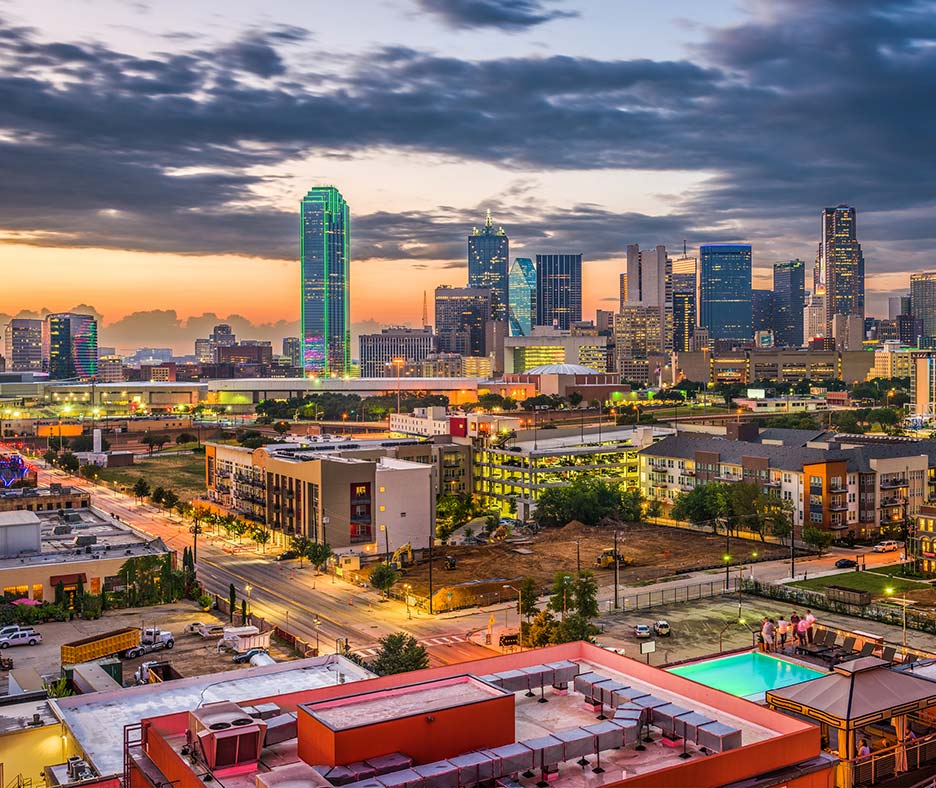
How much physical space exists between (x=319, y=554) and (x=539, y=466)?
102 ft

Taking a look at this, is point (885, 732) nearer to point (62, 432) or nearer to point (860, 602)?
point (860, 602)

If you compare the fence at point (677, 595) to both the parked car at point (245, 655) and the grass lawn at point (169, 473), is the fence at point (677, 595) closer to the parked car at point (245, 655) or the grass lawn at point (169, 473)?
the parked car at point (245, 655)

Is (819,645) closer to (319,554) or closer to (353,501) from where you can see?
(319,554)

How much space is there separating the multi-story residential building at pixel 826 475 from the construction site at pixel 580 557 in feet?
19.6

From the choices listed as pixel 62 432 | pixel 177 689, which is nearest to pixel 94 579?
pixel 177 689

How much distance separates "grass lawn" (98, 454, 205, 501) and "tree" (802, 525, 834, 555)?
205ft

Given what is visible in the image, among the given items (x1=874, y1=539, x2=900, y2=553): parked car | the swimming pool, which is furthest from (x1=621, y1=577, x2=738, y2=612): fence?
the swimming pool

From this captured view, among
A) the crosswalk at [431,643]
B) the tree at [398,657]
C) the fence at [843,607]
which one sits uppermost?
the tree at [398,657]

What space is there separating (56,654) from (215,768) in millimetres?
34592

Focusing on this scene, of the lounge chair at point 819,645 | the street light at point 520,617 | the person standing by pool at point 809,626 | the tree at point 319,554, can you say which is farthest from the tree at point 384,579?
the person standing by pool at point 809,626

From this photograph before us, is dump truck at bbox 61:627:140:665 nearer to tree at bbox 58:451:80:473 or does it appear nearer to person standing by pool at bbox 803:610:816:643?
person standing by pool at bbox 803:610:816:643

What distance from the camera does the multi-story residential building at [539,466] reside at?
92125 mm

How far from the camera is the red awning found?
55812 millimetres

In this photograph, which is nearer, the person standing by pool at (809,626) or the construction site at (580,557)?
the person standing by pool at (809,626)
